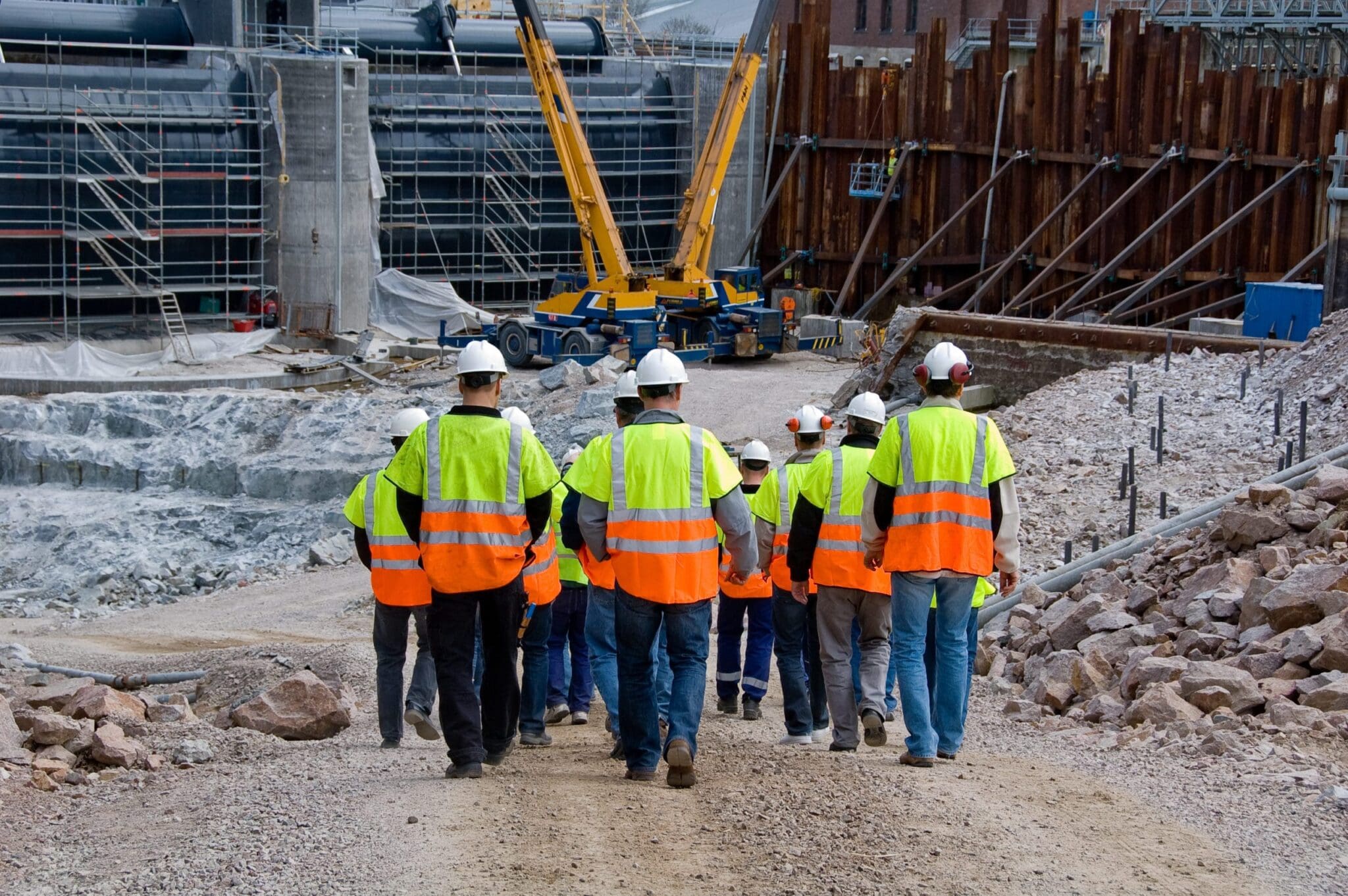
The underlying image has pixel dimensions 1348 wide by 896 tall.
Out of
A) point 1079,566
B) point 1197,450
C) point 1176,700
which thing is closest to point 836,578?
point 1176,700

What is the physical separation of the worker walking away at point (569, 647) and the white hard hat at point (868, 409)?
4.79 ft

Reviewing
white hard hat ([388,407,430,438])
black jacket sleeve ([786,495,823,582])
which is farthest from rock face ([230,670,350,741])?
black jacket sleeve ([786,495,823,582])

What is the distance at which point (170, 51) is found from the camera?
2772cm

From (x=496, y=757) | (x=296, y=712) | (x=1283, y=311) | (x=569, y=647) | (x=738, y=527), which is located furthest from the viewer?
(x=1283, y=311)

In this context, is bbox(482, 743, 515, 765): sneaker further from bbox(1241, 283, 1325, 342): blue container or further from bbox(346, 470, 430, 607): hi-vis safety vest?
bbox(1241, 283, 1325, 342): blue container

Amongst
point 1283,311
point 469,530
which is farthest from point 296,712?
point 1283,311

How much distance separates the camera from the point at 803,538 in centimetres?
687

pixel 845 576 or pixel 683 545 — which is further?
pixel 845 576

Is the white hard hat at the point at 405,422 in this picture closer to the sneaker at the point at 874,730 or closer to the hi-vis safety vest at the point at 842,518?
the hi-vis safety vest at the point at 842,518

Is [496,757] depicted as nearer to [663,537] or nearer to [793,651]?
[663,537]

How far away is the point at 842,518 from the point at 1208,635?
2.33 m

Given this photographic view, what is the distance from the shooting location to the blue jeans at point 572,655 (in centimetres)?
809

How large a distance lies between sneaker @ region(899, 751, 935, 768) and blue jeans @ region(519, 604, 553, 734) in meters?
1.76

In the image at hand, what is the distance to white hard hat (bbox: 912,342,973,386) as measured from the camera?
6461 millimetres
